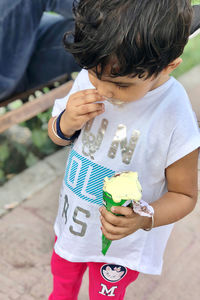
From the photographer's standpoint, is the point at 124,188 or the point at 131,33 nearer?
the point at 131,33

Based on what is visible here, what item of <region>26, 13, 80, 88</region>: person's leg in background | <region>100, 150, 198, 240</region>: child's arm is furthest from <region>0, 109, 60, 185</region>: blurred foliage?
<region>100, 150, 198, 240</region>: child's arm

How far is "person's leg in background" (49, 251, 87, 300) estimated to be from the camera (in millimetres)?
1743

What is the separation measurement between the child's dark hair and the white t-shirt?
22 centimetres

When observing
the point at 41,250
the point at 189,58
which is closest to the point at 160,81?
the point at 41,250

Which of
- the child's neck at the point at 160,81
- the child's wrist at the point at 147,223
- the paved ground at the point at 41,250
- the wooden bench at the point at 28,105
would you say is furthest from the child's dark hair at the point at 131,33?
the wooden bench at the point at 28,105

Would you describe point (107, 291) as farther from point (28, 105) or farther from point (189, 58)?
point (189, 58)

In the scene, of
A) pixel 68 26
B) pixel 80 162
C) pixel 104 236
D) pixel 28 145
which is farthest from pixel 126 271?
pixel 68 26

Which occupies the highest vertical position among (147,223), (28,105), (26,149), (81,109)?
(81,109)

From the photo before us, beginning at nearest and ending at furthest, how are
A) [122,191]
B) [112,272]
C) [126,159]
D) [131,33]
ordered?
1. [131,33]
2. [122,191]
3. [126,159]
4. [112,272]

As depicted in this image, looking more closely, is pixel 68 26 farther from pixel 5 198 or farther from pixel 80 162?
pixel 80 162

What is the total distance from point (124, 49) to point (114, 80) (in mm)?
116

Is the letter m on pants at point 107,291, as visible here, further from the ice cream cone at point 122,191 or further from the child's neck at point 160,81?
Result: the child's neck at point 160,81

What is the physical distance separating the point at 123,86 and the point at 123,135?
256 millimetres

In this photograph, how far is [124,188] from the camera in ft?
3.79
